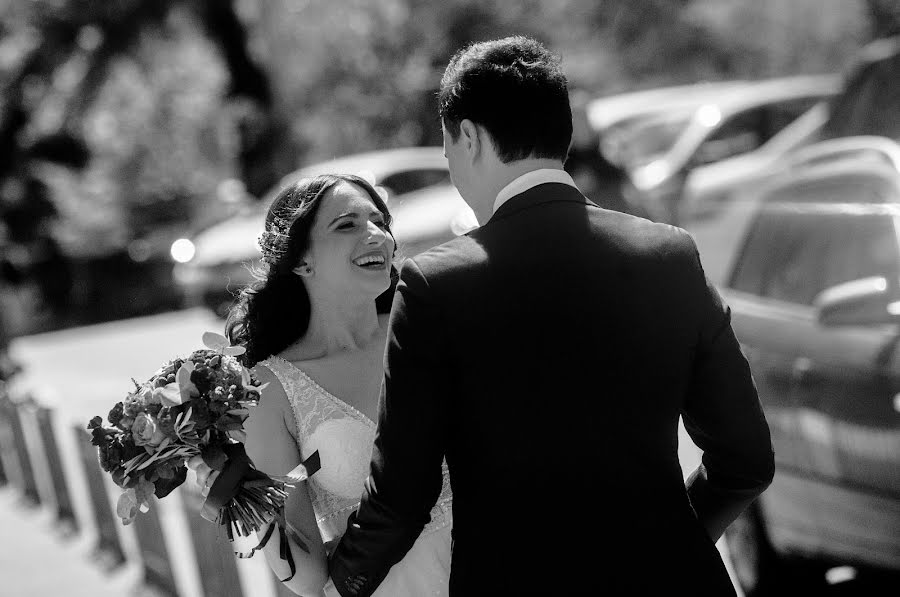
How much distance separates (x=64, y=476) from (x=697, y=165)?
6.51m

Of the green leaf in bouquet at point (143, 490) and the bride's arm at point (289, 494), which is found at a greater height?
the green leaf in bouquet at point (143, 490)

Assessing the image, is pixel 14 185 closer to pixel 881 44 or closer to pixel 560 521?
pixel 881 44

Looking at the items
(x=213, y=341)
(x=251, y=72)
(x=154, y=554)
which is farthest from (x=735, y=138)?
(x=251, y=72)

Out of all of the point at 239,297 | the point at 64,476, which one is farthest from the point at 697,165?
the point at 239,297

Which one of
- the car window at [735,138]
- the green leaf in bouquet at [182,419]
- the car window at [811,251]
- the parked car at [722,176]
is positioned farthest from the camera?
the car window at [735,138]

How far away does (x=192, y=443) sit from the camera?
2.36 m

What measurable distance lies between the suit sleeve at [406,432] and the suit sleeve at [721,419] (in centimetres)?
49

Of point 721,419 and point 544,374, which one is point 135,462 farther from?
point 721,419

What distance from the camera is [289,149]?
23516 millimetres

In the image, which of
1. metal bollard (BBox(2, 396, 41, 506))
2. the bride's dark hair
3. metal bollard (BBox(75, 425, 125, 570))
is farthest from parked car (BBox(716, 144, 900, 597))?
metal bollard (BBox(2, 396, 41, 506))

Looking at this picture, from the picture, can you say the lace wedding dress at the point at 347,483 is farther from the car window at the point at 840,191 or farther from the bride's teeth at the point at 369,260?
the car window at the point at 840,191

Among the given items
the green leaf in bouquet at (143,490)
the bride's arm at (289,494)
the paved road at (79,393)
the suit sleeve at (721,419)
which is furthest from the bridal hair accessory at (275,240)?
the paved road at (79,393)

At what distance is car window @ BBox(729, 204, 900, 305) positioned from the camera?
428 cm

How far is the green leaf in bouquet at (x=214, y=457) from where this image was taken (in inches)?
92.7
